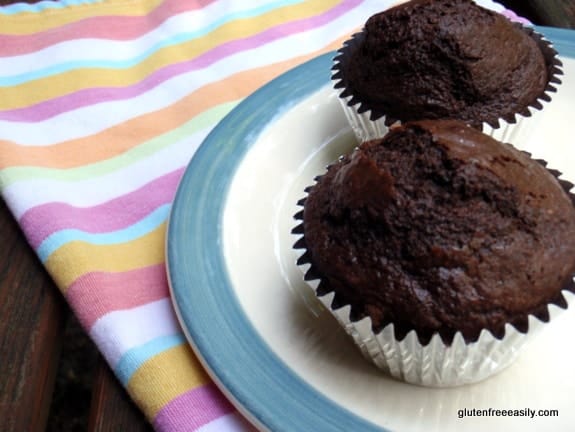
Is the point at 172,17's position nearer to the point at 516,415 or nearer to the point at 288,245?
the point at 288,245

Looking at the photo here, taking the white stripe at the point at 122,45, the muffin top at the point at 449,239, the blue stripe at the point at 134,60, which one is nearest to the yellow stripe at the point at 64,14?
the white stripe at the point at 122,45

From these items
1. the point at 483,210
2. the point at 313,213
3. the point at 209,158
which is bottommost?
the point at 209,158

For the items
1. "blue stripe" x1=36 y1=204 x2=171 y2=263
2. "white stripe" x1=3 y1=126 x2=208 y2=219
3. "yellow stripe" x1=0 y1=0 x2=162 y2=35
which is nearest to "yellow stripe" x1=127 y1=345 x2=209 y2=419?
"blue stripe" x1=36 y1=204 x2=171 y2=263

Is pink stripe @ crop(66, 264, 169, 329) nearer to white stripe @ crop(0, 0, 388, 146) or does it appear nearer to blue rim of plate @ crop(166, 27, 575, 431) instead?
blue rim of plate @ crop(166, 27, 575, 431)

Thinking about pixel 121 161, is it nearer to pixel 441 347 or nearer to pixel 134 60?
pixel 134 60

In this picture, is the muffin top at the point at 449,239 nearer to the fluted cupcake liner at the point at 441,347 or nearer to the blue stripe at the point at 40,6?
the fluted cupcake liner at the point at 441,347

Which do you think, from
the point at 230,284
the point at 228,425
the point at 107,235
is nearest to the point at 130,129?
the point at 107,235

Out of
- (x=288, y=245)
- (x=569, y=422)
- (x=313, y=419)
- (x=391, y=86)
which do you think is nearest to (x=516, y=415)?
(x=569, y=422)
